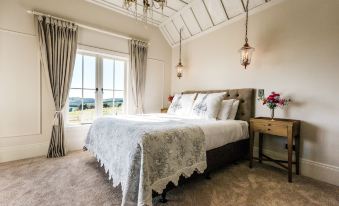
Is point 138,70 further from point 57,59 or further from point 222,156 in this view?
point 222,156

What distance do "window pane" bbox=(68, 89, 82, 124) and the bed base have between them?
98.2 inches

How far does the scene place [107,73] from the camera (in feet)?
12.1

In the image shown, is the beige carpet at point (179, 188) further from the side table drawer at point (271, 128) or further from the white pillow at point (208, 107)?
the white pillow at point (208, 107)

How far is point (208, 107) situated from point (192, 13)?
2.13m

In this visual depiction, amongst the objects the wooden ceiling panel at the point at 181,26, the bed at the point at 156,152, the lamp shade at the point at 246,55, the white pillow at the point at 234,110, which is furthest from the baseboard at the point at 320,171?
the wooden ceiling panel at the point at 181,26

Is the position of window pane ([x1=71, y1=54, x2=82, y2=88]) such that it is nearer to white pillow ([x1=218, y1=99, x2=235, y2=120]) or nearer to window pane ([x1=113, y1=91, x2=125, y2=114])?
window pane ([x1=113, y1=91, x2=125, y2=114])

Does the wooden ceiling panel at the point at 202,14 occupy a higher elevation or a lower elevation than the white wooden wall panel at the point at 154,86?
higher

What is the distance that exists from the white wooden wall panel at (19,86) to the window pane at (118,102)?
4.50ft

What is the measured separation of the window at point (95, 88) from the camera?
334cm

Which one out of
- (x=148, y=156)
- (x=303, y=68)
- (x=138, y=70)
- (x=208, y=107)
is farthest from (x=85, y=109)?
(x=303, y=68)

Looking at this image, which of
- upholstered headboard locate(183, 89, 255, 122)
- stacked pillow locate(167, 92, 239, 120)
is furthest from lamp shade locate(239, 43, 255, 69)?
stacked pillow locate(167, 92, 239, 120)

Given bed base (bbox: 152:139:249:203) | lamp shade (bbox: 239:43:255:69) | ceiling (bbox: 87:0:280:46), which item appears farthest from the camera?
ceiling (bbox: 87:0:280:46)

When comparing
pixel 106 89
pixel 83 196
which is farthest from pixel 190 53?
pixel 83 196

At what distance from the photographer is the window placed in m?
3.34
